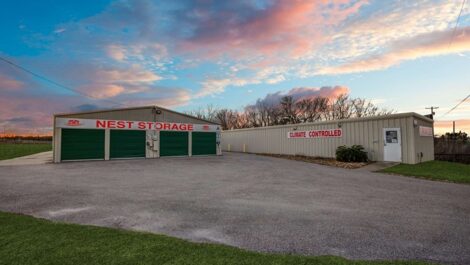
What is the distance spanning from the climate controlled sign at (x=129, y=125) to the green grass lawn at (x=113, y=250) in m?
14.6

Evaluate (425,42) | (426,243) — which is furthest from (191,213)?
(425,42)

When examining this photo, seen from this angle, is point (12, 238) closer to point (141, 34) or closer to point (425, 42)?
point (141, 34)

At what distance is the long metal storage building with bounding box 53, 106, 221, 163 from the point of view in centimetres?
1634

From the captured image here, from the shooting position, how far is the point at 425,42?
42.5ft

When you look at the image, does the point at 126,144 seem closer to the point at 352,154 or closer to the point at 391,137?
the point at 352,154

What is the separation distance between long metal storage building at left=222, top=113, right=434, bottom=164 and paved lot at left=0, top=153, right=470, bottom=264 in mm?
6153

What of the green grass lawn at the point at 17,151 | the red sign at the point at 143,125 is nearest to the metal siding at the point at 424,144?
the red sign at the point at 143,125

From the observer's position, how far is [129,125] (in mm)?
18359

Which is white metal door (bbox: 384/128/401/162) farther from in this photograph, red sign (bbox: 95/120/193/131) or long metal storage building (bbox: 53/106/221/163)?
red sign (bbox: 95/120/193/131)

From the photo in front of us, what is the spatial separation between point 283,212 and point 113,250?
3.14m

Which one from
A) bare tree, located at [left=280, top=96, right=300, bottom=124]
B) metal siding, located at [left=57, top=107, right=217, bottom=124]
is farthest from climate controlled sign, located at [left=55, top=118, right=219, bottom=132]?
bare tree, located at [left=280, top=96, right=300, bottom=124]

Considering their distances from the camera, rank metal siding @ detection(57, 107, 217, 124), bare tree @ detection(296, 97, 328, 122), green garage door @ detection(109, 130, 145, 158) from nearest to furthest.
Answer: metal siding @ detection(57, 107, 217, 124)
green garage door @ detection(109, 130, 145, 158)
bare tree @ detection(296, 97, 328, 122)

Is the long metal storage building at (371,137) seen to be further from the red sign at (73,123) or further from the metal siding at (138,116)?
the red sign at (73,123)

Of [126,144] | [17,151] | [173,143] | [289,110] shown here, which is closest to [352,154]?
[173,143]
